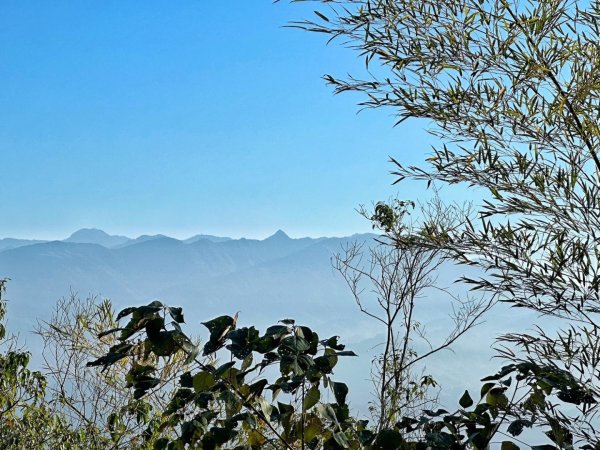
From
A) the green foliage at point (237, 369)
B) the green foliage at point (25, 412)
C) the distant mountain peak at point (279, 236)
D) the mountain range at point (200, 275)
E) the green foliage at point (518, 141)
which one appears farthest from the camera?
the distant mountain peak at point (279, 236)

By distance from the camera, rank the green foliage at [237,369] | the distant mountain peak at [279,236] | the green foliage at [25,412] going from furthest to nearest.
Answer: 1. the distant mountain peak at [279,236]
2. the green foliage at [25,412]
3. the green foliage at [237,369]

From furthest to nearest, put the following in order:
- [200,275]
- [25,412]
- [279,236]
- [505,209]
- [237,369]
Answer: [279,236] → [200,275] → [25,412] → [505,209] → [237,369]

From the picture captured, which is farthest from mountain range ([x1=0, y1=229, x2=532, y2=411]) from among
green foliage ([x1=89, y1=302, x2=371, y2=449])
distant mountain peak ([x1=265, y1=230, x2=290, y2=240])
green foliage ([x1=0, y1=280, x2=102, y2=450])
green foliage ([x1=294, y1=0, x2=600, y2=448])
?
green foliage ([x1=89, y1=302, x2=371, y2=449])

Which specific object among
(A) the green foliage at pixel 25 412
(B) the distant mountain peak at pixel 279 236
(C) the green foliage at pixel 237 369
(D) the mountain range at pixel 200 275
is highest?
(B) the distant mountain peak at pixel 279 236

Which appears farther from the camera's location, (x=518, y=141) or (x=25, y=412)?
(x=25, y=412)

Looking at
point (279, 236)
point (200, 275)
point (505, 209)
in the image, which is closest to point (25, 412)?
point (505, 209)

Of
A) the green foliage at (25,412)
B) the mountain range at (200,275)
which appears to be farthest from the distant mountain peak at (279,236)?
the green foliage at (25,412)

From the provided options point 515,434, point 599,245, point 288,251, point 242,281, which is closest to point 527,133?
point 599,245

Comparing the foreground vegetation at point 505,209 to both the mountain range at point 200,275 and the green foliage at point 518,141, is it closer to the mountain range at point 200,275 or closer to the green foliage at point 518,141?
the green foliage at point 518,141

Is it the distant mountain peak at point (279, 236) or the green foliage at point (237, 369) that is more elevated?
the distant mountain peak at point (279, 236)

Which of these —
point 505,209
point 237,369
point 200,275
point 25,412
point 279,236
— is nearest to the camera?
point 237,369

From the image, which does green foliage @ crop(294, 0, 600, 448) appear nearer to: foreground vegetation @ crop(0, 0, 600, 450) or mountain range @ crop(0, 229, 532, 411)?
foreground vegetation @ crop(0, 0, 600, 450)

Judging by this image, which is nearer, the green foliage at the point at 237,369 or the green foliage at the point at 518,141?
the green foliage at the point at 237,369

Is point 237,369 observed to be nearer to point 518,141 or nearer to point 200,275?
point 518,141
